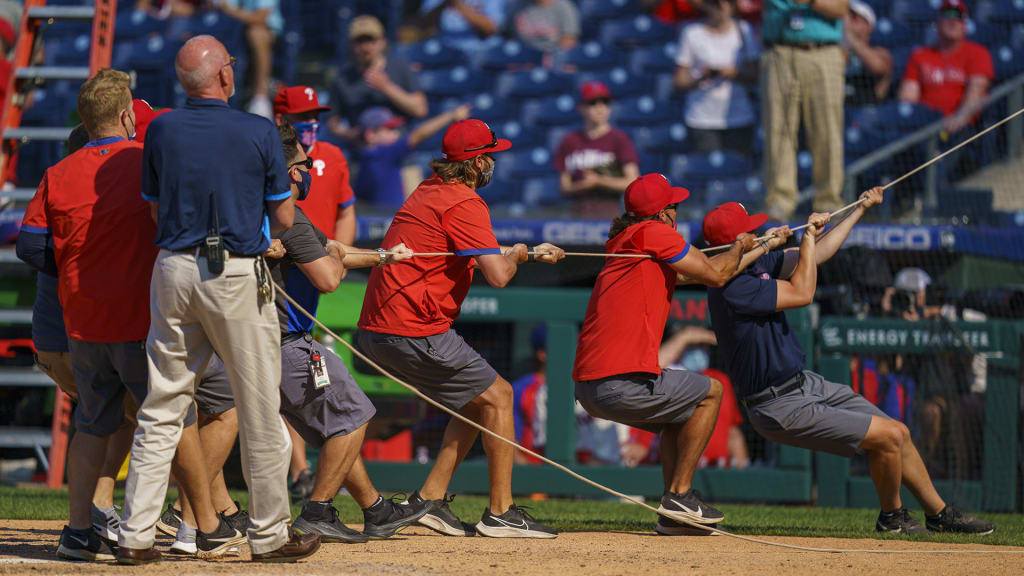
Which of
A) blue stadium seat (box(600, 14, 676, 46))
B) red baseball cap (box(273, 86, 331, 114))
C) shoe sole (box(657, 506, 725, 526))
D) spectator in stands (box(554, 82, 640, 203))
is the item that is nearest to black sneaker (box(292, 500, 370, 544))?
shoe sole (box(657, 506, 725, 526))

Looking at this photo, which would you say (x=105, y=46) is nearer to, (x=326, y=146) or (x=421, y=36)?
(x=326, y=146)

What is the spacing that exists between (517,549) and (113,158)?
7.41 ft

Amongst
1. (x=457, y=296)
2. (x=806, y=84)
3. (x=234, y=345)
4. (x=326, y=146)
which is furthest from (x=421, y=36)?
(x=234, y=345)

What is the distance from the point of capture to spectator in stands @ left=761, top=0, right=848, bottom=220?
9820 mm

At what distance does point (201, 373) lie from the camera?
15.6ft

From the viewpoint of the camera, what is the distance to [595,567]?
16.0 ft

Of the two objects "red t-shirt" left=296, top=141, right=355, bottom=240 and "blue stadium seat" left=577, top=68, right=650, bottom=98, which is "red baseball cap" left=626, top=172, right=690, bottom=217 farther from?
"blue stadium seat" left=577, top=68, right=650, bottom=98

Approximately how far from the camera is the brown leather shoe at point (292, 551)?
478 centimetres

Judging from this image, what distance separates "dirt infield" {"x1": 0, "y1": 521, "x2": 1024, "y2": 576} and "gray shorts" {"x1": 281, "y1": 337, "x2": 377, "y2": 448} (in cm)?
51

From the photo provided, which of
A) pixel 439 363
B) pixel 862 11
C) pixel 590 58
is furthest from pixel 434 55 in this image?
pixel 439 363

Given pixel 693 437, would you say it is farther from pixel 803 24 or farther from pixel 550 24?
pixel 550 24

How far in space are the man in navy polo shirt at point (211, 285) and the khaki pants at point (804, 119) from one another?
5827mm

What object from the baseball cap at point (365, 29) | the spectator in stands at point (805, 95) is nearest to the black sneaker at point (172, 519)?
the spectator in stands at point (805, 95)

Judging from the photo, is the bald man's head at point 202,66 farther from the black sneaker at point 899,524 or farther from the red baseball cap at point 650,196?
the black sneaker at point 899,524
